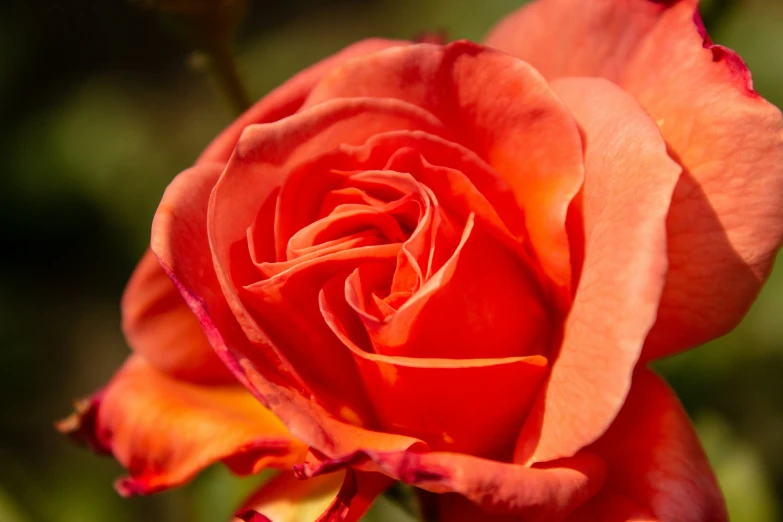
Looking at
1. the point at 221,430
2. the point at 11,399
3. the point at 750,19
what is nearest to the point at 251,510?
the point at 221,430

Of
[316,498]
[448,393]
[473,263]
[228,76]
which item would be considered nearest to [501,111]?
[473,263]

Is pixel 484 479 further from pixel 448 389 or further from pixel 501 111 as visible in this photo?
pixel 501 111

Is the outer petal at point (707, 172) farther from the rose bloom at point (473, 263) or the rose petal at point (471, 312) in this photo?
the rose petal at point (471, 312)

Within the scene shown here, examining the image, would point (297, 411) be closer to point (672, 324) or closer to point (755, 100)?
point (672, 324)

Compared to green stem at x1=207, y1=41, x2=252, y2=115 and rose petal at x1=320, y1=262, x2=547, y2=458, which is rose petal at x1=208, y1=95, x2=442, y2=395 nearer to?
rose petal at x1=320, y1=262, x2=547, y2=458

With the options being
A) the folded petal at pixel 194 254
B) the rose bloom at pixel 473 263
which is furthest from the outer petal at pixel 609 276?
the folded petal at pixel 194 254

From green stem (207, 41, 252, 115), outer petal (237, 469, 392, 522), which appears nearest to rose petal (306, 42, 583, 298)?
outer petal (237, 469, 392, 522)

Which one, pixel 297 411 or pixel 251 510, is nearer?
pixel 297 411
